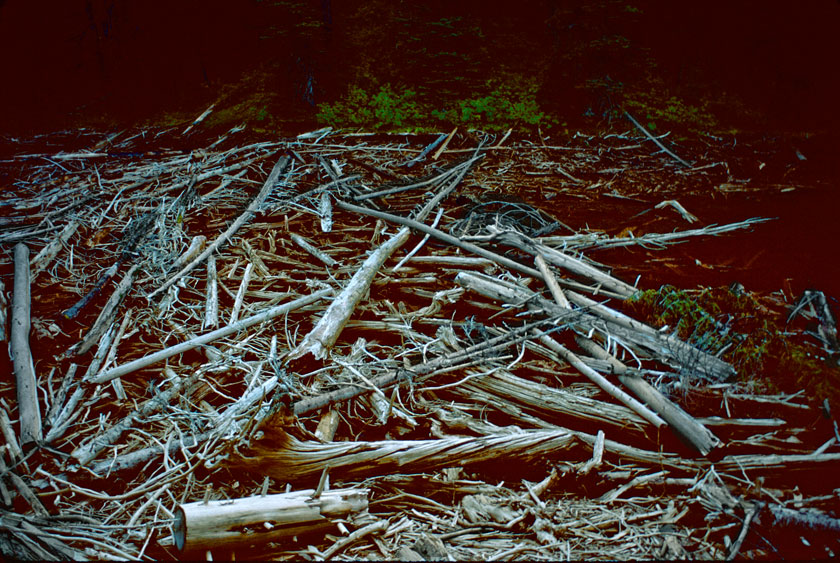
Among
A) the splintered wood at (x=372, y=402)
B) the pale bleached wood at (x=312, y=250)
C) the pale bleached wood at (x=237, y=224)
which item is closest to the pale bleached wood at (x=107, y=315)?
the splintered wood at (x=372, y=402)

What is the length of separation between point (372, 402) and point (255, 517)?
0.87 metres

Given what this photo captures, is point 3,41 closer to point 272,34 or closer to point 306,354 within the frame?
point 272,34

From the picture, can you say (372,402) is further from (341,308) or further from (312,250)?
(312,250)

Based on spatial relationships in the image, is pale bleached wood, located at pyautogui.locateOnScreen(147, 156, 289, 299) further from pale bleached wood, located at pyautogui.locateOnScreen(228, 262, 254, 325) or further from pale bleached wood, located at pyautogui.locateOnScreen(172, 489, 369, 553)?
pale bleached wood, located at pyautogui.locateOnScreen(172, 489, 369, 553)

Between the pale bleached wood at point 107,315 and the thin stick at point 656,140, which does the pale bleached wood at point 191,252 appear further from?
the thin stick at point 656,140

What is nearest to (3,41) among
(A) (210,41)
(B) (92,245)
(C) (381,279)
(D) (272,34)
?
(A) (210,41)

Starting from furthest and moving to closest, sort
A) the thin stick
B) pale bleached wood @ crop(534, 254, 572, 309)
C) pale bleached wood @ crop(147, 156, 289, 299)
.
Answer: the thin stick, pale bleached wood @ crop(147, 156, 289, 299), pale bleached wood @ crop(534, 254, 572, 309)

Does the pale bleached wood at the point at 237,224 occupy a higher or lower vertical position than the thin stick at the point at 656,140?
higher

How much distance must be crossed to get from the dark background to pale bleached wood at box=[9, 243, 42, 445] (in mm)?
4810

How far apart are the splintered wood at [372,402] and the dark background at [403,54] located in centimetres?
413

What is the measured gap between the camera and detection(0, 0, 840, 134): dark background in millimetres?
6836

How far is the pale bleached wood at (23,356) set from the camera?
248cm

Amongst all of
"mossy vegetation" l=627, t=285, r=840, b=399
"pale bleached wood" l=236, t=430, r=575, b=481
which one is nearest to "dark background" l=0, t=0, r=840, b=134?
"mossy vegetation" l=627, t=285, r=840, b=399

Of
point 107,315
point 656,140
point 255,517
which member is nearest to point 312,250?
point 107,315
